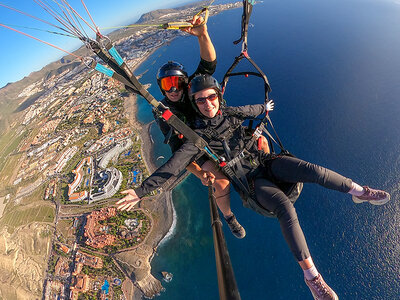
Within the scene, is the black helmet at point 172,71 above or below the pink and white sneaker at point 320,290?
above

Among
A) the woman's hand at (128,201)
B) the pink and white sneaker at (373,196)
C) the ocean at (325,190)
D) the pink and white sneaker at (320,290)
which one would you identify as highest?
the woman's hand at (128,201)

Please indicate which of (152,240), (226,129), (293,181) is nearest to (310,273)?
(293,181)

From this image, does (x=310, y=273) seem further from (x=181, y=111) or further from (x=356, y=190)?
(x=181, y=111)

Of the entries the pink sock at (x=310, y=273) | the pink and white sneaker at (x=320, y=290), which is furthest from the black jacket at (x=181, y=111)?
the pink and white sneaker at (x=320, y=290)

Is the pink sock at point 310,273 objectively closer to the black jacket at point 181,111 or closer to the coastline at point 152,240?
the black jacket at point 181,111

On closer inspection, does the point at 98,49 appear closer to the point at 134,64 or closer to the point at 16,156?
the point at 16,156

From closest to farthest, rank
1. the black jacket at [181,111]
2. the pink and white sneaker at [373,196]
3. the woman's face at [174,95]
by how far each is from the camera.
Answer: the pink and white sneaker at [373,196], the black jacket at [181,111], the woman's face at [174,95]

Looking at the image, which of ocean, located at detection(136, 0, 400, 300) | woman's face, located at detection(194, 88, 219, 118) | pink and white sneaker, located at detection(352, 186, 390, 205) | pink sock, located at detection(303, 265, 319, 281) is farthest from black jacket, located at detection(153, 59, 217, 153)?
ocean, located at detection(136, 0, 400, 300)
